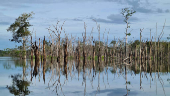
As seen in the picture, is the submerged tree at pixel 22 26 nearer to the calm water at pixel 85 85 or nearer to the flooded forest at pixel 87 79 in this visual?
the flooded forest at pixel 87 79

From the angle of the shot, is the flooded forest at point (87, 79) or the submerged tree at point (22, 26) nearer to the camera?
the flooded forest at point (87, 79)

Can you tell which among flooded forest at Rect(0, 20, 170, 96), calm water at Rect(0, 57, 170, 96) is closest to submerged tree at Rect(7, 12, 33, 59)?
flooded forest at Rect(0, 20, 170, 96)

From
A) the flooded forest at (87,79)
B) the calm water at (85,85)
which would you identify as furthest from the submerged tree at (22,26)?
the calm water at (85,85)

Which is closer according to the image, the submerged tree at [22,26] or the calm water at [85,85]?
the calm water at [85,85]

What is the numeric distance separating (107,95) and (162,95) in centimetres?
104

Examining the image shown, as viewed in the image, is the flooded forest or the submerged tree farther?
the submerged tree

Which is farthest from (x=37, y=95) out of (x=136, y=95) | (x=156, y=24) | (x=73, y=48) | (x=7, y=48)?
(x=7, y=48)

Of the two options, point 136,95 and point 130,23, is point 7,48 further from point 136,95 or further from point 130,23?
point 136,95

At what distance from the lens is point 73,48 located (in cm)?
3228

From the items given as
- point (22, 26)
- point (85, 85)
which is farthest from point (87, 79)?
point (22, 26)

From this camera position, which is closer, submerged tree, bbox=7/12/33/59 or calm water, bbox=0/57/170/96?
calm water, bbox=0/57/170/96

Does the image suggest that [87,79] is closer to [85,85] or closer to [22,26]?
[85,85]

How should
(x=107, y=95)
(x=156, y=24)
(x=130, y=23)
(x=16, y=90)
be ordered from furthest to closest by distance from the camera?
(x=130, y=23)
(x=156, y=24)
(x=16, y=90)
(x=107, y=95)

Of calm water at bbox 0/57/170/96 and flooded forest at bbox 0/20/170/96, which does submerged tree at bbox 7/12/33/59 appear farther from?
calm water at bbox 0/57/170/96
